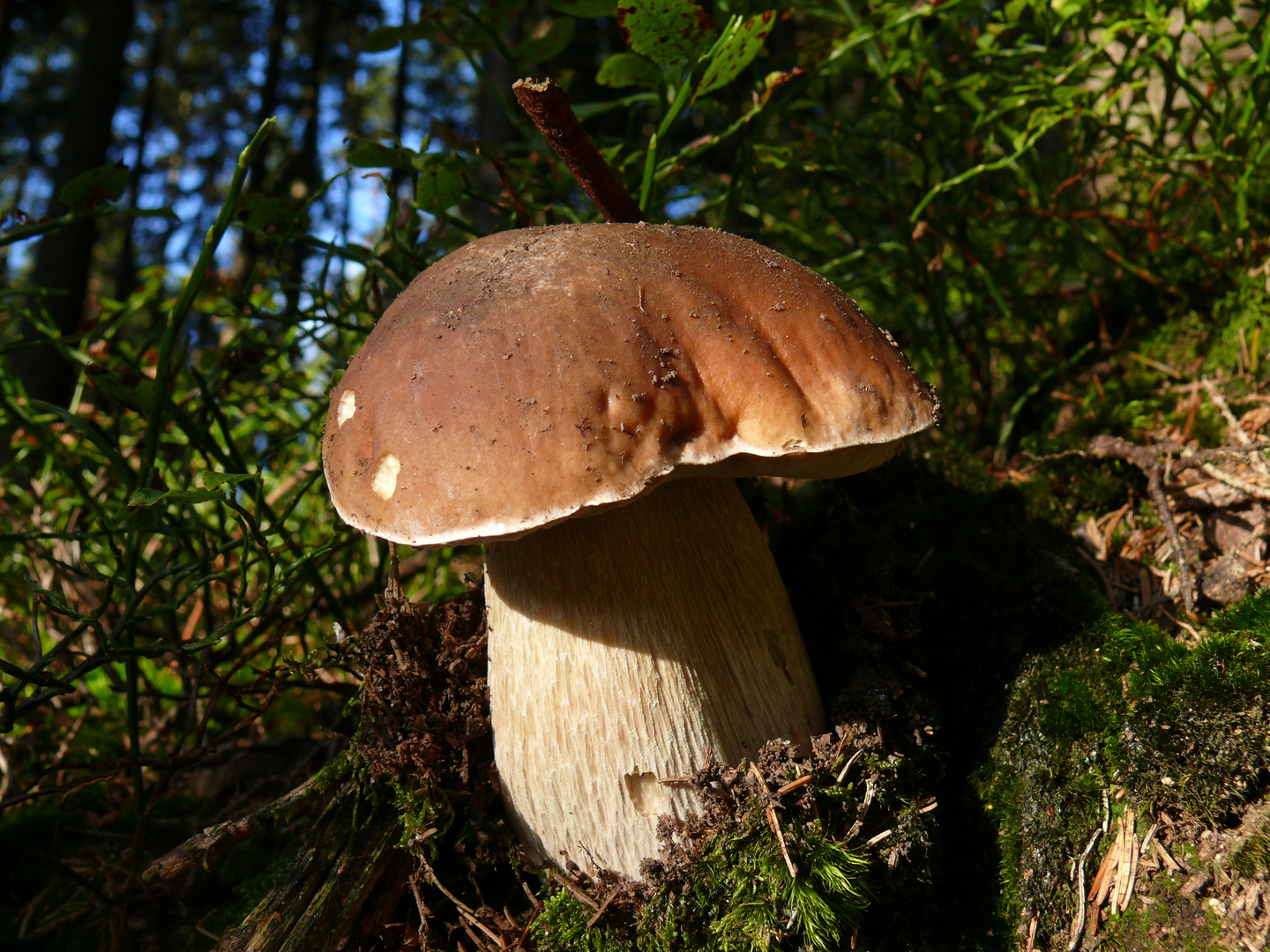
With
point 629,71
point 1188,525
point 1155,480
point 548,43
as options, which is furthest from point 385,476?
point 1188,525

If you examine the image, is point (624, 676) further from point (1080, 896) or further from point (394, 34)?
point (394, 34)

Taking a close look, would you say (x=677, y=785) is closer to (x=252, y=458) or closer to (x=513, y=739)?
(x=513, y=739)

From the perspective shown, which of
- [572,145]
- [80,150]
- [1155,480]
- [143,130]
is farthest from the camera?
[143,130]

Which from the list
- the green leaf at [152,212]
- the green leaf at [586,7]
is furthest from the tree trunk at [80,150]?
the green leaf at [586,7]

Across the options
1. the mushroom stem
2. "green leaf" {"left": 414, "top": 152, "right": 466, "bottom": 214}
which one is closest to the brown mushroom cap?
the mushroom stem

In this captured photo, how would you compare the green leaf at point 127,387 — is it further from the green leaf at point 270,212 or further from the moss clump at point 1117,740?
the moss clump at point 1117,740

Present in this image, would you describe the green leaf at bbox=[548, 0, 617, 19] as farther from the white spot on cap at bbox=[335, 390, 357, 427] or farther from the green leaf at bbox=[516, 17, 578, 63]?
the white spot on cap at bbox=[335, 390, 357, 427]

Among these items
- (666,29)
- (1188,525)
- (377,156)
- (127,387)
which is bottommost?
(1188,525)
